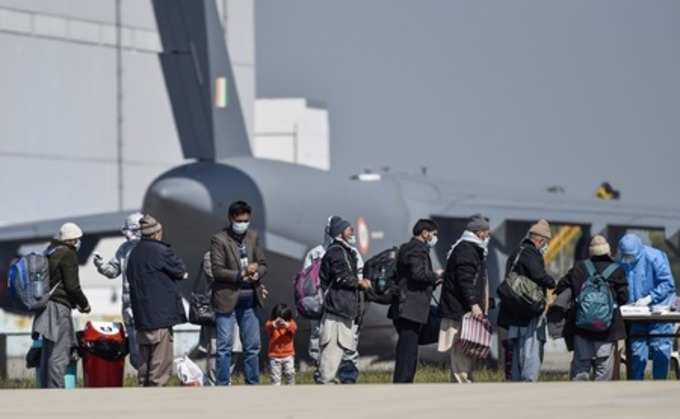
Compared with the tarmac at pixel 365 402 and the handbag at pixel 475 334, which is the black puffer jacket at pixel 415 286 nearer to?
the handbag at pixel 475 334

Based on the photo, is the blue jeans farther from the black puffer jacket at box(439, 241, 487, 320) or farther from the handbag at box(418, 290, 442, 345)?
the black puffer jacket at box(439, 241, 487, 320)

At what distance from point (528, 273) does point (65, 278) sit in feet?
13.2

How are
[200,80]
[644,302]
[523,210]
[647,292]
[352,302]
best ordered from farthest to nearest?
[523,210] → [200,80] → [647,292] → [644,302] → [352,302]

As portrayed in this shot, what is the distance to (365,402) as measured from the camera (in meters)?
11.1

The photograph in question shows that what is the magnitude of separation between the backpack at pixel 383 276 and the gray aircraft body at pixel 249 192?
694 centimetres

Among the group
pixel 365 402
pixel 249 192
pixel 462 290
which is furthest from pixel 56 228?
pixel 365 402

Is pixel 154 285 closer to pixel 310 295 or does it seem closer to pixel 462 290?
pixel 310 295

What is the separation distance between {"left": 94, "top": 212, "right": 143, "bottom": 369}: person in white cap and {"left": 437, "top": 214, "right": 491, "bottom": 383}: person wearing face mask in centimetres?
276

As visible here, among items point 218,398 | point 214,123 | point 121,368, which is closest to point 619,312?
point 121,368

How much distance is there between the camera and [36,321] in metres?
16.4

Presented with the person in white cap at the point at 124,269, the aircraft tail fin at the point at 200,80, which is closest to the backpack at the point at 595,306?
the person in white cap at the point at 124,269

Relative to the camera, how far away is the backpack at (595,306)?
16266 millimetres

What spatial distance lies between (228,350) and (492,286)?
39.7 ft

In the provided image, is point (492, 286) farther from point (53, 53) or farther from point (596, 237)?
point (53, 53)
